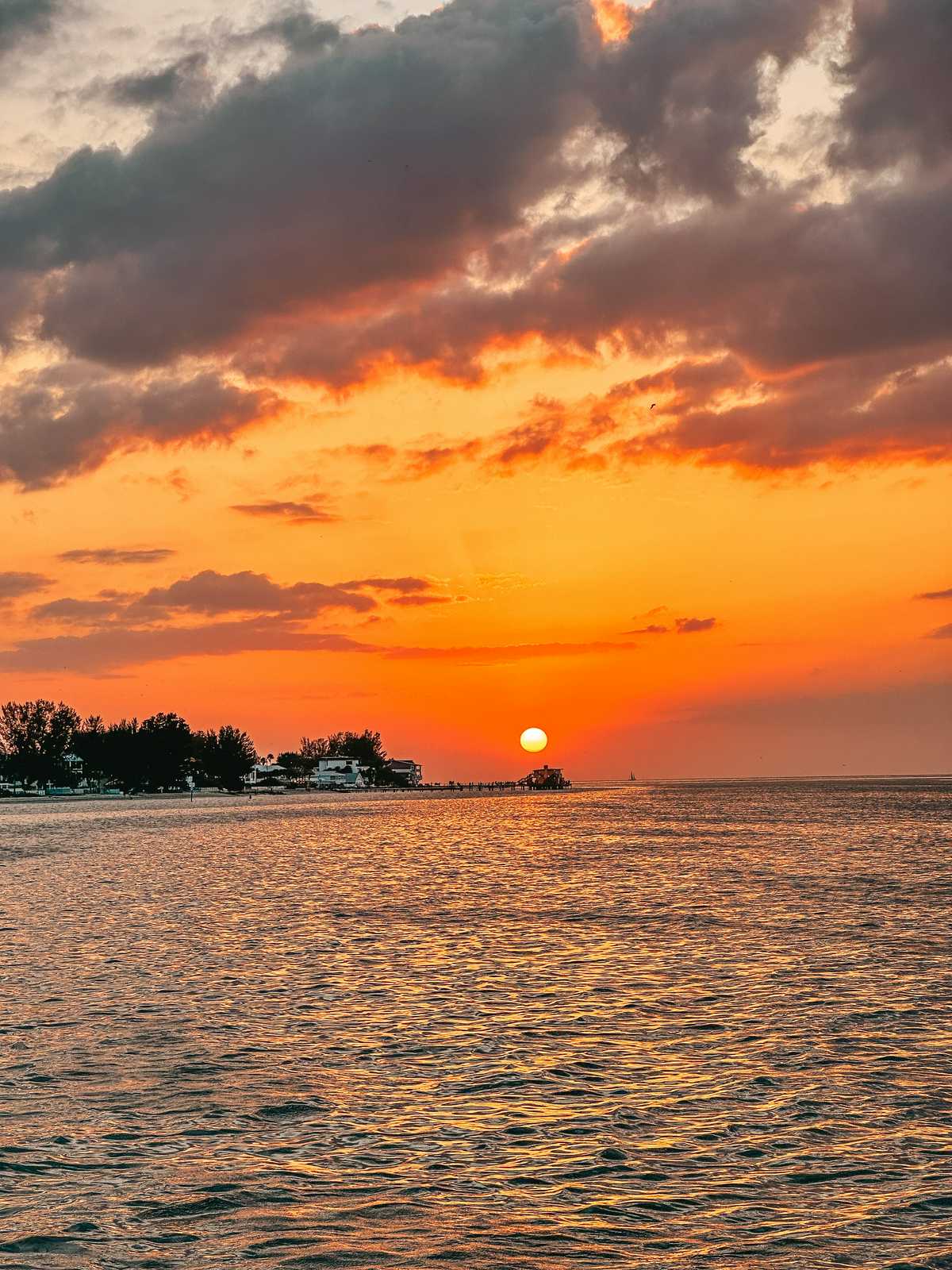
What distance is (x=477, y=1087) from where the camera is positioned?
21594 millimetres

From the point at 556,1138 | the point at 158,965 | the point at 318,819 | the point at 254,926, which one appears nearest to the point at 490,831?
the point at 318,819

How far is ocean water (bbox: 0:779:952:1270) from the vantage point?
1458 cm

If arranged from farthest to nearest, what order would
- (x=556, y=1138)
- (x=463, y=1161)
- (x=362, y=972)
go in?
(x=362, y=972) < (x=556, y=1138) < (x=463, y=1161)

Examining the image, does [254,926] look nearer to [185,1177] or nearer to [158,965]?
[158,965]

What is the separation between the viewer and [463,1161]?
57.0 feet

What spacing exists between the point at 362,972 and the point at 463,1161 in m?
17.8

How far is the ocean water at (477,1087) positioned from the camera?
47.8 ft

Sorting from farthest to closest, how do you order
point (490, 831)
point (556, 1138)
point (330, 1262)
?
point (490, 831), point (556, 1138), point (330, 1262)

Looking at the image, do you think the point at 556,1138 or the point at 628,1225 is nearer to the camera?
the point at 628,1225

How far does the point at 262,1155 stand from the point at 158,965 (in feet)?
65.5

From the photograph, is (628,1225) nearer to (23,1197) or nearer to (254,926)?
(23,1197)

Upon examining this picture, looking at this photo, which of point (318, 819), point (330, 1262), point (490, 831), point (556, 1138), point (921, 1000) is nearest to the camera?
point (330, 1262)

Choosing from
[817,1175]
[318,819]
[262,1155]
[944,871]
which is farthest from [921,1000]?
[318,819]

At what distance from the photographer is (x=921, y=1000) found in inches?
1185
